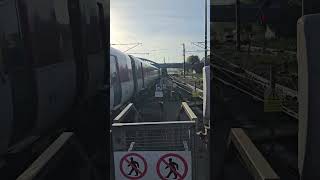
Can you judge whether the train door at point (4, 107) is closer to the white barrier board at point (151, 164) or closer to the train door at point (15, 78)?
the train door at point (15, 78)

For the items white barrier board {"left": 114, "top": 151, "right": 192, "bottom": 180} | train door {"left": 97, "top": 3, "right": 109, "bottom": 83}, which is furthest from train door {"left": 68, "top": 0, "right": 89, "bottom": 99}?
white barrier board {"left": 114, "top": 151, "right": 192, "bottom": 180}

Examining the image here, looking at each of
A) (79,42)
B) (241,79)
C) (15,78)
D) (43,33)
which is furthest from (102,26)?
(241,79)

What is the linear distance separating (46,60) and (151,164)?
876 mm

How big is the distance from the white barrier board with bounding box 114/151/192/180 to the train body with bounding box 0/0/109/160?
1.46 ft

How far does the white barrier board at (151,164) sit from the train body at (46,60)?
444 mm

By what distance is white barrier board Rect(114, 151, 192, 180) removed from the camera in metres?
3.02

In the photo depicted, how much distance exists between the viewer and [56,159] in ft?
8.64

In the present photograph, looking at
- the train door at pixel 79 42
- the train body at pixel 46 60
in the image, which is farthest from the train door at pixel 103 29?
the train door at pixel 79 42

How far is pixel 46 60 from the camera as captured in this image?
8.55ft

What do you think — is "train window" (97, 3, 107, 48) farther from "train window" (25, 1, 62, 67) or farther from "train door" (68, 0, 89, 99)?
"train window" (25, 1, 62, 67)

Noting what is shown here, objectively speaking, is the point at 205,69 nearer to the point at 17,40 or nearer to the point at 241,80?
the point at 241,80

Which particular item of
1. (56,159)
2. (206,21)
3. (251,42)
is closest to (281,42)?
(251,42)

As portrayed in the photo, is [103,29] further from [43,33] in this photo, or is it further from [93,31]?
[43,33]

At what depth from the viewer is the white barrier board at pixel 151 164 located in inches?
119
